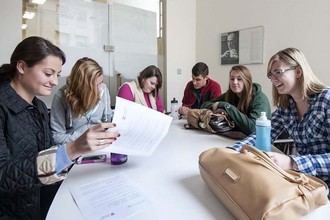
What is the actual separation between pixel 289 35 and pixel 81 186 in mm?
3019

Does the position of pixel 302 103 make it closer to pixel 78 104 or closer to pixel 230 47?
pixel 78 104

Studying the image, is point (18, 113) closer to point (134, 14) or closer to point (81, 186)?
point (81, 186)

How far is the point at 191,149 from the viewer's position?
124cm

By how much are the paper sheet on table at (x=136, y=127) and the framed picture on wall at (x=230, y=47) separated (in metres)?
2.99

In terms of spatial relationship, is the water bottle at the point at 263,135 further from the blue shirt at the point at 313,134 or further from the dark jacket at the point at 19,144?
the dark jacket at the point at 19,144

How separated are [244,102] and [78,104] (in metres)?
1.11

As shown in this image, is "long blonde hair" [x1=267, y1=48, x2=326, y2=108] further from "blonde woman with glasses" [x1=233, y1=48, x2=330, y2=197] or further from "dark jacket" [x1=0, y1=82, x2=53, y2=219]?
"dark jacket" [x1=0, y1=82, x2=53, y2=219]

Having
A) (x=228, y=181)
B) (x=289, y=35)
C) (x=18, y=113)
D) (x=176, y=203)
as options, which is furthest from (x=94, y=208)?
(x=289, y=35)

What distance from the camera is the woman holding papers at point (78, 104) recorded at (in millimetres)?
1395

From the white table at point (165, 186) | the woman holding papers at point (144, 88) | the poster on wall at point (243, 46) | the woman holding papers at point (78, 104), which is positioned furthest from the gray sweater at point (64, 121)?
the poster on wall at point (243, 46)

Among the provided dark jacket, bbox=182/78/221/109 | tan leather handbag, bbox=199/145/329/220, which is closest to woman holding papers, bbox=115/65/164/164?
dark jacket, bbox=182/78/221/109

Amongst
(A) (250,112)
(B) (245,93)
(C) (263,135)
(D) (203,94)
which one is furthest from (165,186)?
(D) (203,94)

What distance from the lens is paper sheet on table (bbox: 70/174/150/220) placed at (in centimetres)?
64

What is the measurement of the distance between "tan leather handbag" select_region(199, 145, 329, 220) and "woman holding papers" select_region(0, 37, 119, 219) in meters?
0.37
